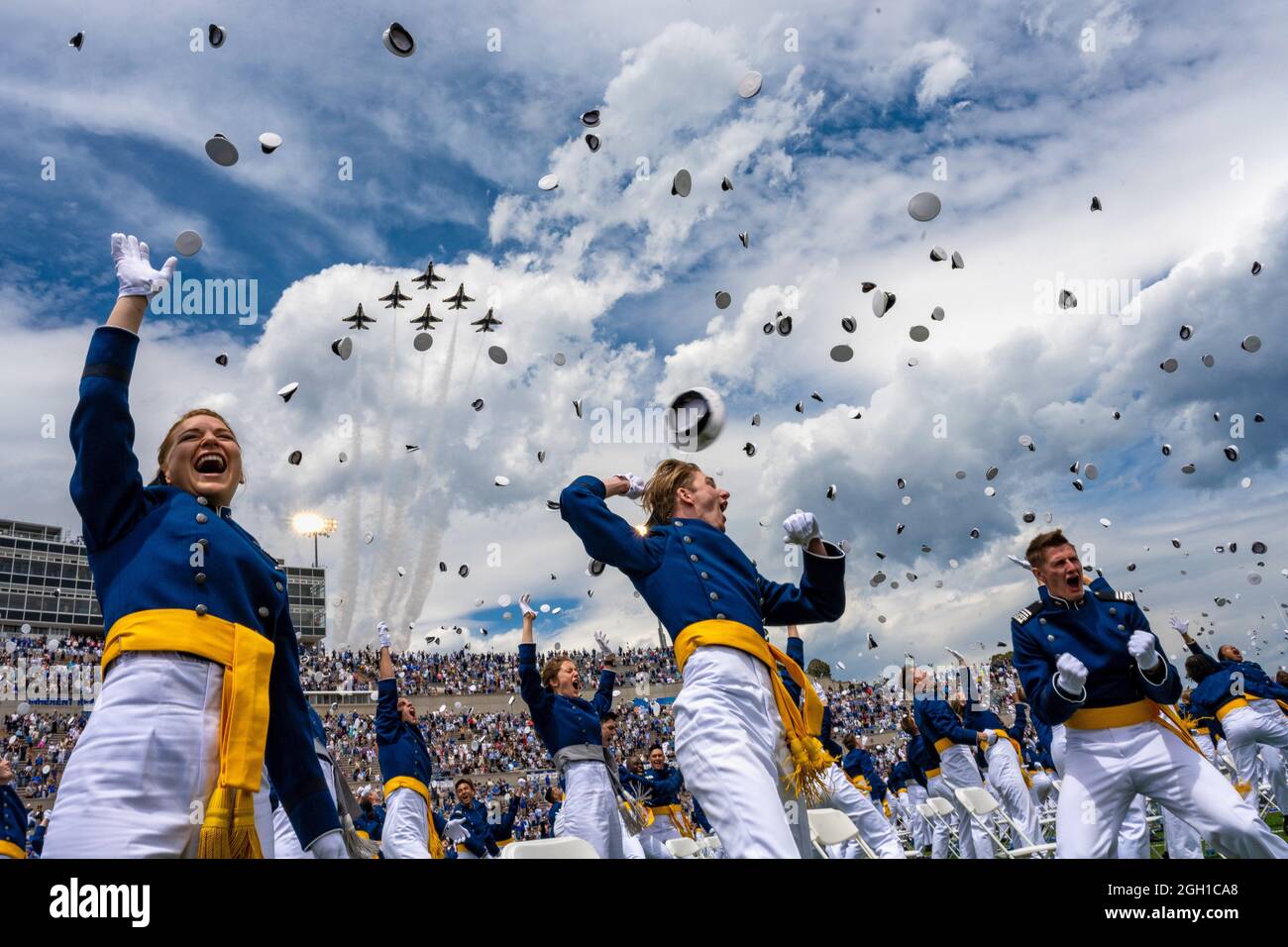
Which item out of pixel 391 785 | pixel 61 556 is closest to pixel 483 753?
pixel 391 785

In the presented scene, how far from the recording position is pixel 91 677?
4866 cm

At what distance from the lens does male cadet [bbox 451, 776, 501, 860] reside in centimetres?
1093

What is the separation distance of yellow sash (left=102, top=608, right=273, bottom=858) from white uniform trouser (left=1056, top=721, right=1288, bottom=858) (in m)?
4.34

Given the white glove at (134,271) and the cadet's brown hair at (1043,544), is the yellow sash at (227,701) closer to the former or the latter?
the white glove at (134,271)

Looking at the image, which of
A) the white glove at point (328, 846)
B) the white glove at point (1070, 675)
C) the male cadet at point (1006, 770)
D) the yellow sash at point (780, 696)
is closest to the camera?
the white glove at point (328, 846)

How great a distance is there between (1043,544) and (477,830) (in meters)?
7.91

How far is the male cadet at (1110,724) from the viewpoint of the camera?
16.7ft

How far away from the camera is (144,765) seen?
264 centimetres

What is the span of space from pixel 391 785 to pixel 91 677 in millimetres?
48953

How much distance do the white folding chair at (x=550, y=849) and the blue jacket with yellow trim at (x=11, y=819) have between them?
7388mm

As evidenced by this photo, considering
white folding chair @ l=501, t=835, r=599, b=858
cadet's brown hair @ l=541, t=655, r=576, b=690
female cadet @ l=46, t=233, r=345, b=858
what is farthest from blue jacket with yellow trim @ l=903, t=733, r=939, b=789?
female cadet @ l=46, t=233, r=345, b=858

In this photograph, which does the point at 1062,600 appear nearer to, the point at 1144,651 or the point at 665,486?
the point at 1144,651

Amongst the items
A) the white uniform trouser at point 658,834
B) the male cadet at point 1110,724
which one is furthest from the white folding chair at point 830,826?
the white uniform trouser at point 658,834
